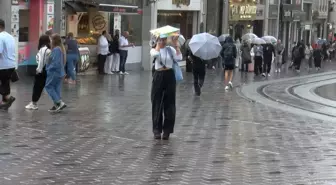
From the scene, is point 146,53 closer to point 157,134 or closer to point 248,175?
point 157,134

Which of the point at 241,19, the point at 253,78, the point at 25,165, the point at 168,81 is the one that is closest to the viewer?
the point at 25,165

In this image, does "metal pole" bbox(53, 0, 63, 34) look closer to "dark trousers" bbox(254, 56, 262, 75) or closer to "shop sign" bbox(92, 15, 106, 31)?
"shop sign" bbox(92, 15, 106, 31)

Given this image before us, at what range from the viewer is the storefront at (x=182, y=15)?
31.6 metres

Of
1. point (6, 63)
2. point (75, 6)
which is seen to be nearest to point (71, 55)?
point (75, 6)

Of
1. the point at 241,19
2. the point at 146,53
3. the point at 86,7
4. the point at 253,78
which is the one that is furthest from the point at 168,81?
the point at 241,19

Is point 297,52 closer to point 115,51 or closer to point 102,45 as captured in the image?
point 115,51

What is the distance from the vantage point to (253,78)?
91.1 feet

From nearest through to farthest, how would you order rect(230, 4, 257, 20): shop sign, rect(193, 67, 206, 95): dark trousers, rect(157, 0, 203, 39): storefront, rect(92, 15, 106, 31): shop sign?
rect(193, 67, 206, 95): dark trousers < rect(92, 15, 106, 31): shop sign < rect(157, 0, 203, 39): storefront < rect(230, 4, 257, 20): shop sign

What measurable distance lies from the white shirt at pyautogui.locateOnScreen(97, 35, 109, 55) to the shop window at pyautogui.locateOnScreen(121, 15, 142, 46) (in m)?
3.29

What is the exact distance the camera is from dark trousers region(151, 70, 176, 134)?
10.2 m

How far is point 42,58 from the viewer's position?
13.3 m

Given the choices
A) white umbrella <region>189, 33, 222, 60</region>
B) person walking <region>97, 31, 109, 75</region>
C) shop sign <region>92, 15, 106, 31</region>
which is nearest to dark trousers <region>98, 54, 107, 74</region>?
person walking <region>97, 31, 109, 75</region>

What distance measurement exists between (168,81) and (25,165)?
281 centimetres

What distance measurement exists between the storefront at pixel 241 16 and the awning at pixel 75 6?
16.7 m
